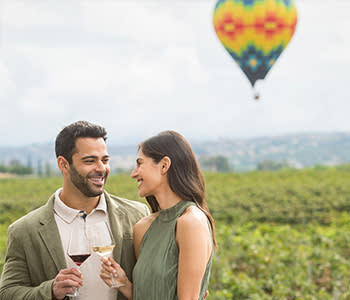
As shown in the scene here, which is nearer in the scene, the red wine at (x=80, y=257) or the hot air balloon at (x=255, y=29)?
the red wine at (x=80, y=257)

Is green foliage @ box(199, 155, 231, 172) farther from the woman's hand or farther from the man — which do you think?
the woman's hand

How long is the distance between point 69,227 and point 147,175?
0.56 meters

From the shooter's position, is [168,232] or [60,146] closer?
[168,232]

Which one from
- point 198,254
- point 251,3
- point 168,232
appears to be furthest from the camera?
point 251,3

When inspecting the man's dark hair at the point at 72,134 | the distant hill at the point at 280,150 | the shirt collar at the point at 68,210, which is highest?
the man's dark hair at the point at 72,134

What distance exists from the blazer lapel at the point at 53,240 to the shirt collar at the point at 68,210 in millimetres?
61

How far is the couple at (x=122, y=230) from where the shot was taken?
2.61 metres

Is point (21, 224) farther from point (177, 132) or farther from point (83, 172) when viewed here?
point (177, 132)

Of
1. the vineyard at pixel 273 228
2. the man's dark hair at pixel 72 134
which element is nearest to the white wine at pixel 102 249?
the man's dark hair at pixel 72 134

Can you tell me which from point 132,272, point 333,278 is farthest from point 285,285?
point 132,272

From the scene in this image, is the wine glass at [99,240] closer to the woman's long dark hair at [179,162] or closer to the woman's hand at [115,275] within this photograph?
the woman's hand at [115,275]

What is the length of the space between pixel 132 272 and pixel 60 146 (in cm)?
73

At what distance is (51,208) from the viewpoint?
2988 millimetres

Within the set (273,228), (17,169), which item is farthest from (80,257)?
(17,169)
